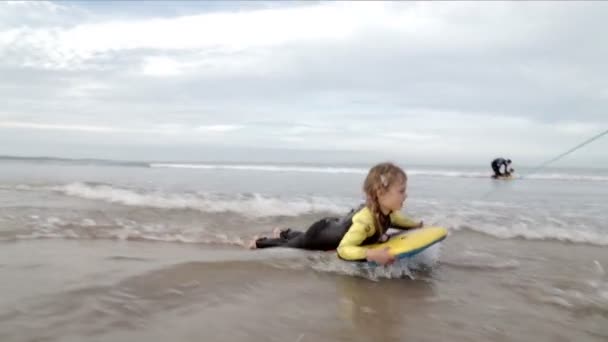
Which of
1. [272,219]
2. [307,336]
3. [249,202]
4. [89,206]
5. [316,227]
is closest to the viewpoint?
[307,336]

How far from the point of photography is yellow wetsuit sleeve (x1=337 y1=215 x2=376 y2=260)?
14.7 ft

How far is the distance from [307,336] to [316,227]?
2732 mm

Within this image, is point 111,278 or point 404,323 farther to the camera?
point 111,278


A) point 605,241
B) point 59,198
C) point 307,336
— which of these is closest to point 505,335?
point 307,336

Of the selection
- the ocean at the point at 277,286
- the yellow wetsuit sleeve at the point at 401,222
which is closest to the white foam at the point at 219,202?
the ocean at the point at 277,286

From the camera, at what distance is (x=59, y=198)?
35.5ft

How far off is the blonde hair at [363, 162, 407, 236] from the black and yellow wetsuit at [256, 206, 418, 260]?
0.23ft

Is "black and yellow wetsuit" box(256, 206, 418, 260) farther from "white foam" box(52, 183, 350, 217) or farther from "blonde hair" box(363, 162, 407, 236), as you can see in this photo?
"white foam" box(52, 183, 350, 217)

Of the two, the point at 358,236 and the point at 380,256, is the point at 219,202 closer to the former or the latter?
the point at 358,236

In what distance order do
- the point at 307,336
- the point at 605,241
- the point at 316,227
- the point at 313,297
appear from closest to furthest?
the point at 307,336, the point at 313,297, the point at 316,227, the point at 605,241

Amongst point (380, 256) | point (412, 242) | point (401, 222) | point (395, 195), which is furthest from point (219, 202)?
point (380, 256)

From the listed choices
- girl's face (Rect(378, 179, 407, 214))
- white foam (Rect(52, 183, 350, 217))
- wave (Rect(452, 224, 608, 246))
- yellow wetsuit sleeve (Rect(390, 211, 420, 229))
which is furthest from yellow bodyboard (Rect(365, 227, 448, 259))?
white foam (Rect(52, 183, 350, 217))

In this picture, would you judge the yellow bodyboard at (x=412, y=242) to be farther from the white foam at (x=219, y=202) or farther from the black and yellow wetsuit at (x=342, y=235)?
the white foam at (x=219, y=202)

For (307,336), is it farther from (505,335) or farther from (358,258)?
(358,258)
